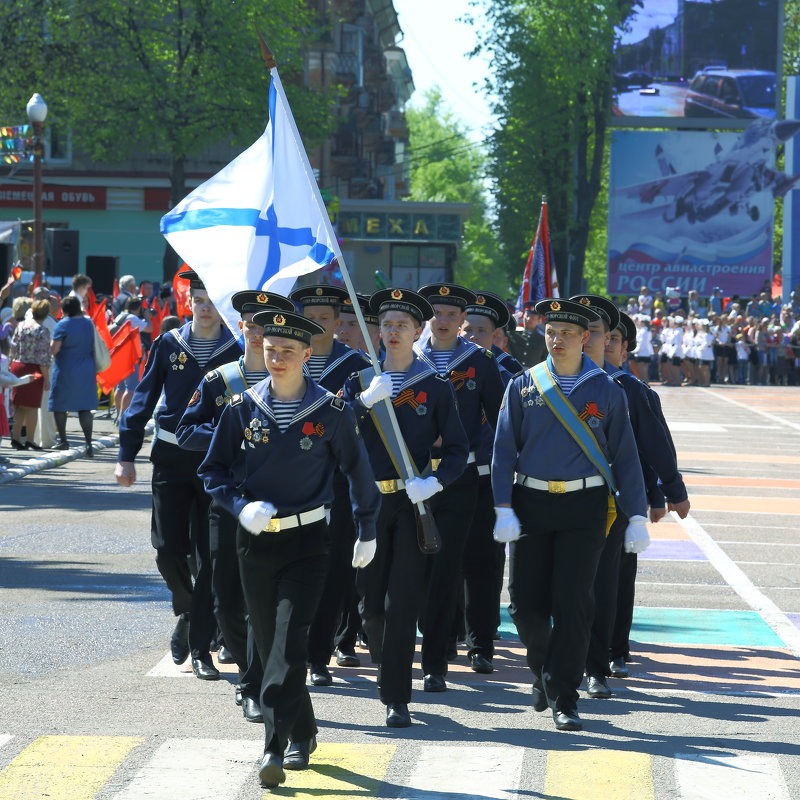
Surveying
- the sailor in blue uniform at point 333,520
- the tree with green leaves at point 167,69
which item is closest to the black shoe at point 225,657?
the sailor in blue uniform at point 333,520

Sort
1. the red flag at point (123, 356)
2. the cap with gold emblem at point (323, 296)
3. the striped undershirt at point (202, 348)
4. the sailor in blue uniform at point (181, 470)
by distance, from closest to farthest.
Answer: the sailor in blue uniform at point (181, 470)
the striped undershirt at point (202, 348)
the cap with gold emblem at point (323, 296)
the red flag at point (123, 356)

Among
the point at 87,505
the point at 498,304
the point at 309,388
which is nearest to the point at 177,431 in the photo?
the point at 309,388

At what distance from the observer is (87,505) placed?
1664 cm

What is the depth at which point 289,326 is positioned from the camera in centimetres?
692

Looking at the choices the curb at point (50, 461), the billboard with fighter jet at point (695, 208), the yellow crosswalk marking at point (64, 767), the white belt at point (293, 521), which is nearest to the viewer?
the yellow crosswalk marking at point (64, 767)

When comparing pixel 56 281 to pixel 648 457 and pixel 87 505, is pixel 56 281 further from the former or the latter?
pixel 648 457

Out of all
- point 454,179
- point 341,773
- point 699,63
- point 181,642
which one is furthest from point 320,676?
Result: point 454,179

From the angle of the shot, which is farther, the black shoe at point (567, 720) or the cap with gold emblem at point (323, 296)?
the cap with gold emblem at point (323, 296)

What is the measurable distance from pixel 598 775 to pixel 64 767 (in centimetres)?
220

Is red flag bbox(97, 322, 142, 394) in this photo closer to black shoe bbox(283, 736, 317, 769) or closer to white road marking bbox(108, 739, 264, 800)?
white road marking bbox(108, 739, 264, 800)

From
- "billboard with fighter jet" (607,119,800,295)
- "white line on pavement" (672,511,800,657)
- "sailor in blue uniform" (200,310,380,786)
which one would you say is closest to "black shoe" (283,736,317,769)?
"sailor in blue uniform" (200,310,380,786)

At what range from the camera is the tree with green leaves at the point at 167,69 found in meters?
42.8

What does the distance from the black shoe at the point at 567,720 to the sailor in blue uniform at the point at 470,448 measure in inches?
39.8

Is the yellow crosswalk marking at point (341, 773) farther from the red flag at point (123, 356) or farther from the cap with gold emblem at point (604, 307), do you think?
the red flag at point (123, 356)
